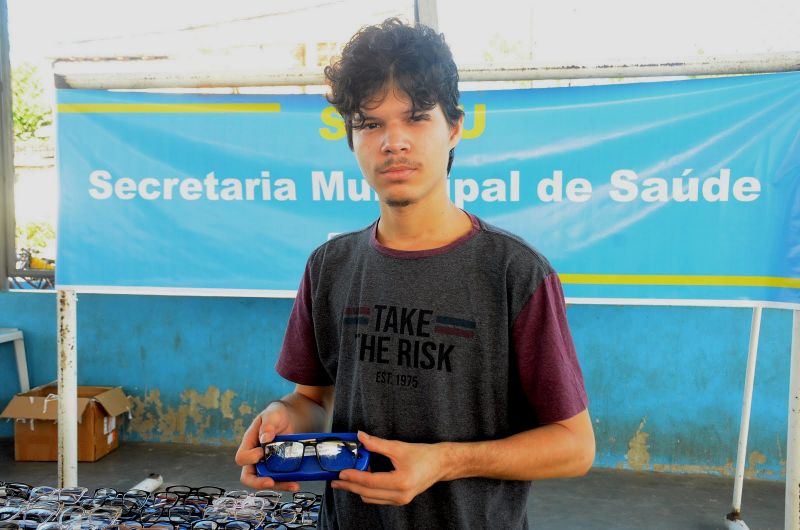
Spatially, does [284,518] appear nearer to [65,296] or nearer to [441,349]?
[441,349]

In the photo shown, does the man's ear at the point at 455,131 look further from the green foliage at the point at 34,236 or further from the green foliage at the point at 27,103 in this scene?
the green foliage at the point at 34,236

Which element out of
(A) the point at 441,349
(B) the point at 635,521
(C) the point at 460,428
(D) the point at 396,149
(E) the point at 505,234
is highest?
(D) the point at 396,149

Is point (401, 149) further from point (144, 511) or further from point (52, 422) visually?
point (52, 422)

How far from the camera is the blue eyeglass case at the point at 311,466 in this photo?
4.07 ft

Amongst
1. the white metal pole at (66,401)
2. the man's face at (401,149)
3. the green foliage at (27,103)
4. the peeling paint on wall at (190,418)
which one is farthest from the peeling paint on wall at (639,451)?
the green foliage at (27,103)

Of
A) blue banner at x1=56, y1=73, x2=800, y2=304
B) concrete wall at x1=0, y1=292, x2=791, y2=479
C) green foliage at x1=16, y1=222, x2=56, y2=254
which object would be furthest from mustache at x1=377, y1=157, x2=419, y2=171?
green foliage at x1=16, y1=222, x2=56, y2=254

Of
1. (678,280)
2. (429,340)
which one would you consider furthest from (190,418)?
(429,340)

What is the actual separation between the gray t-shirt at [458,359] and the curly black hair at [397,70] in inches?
12.3

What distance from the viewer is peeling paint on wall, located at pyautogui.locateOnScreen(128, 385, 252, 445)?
16.2 ft

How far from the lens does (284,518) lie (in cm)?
245

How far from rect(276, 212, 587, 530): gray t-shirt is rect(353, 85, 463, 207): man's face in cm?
13

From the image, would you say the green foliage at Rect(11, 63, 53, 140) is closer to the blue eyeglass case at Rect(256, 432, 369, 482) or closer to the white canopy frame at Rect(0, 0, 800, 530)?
the white canopy frame at Rect(0, 0, 800, 530)

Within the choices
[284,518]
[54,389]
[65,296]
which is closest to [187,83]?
[65,296]

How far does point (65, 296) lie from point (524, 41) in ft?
13.7
